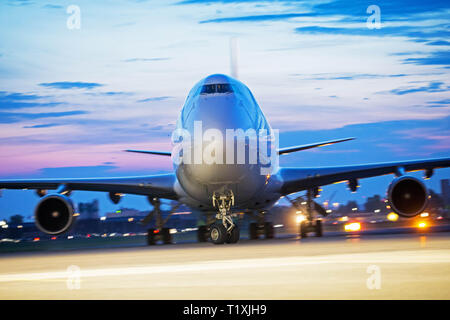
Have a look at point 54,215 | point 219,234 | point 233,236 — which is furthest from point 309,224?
point 54,215

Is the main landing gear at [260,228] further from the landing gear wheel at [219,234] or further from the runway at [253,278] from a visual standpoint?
the runway at [253,278]

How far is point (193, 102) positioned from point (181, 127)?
29.8 inches

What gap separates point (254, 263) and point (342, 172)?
11642 millimetres

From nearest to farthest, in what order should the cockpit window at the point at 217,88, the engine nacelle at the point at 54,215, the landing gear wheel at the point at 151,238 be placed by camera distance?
the cockpit window at the point at 217,88, the engine nacelle at the point at 54,215, the landing gear wheel at the point at 151,238

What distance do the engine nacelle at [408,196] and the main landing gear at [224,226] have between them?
4993 millimetres

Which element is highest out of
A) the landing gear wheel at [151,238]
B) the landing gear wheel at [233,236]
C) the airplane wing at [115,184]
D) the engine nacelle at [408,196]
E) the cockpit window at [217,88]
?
the cockpit window at [217,88]

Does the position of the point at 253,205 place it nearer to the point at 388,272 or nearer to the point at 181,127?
the point at 181,127

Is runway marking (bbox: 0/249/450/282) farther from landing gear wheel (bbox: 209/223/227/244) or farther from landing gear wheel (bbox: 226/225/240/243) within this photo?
landing gear wheel (bbox: 226/225/240/243)

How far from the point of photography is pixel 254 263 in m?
10.9

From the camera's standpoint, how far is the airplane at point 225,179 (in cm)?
1659

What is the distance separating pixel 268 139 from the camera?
18.8 meters
